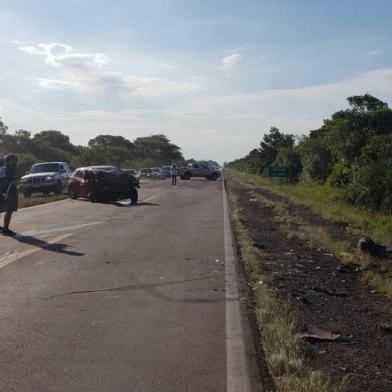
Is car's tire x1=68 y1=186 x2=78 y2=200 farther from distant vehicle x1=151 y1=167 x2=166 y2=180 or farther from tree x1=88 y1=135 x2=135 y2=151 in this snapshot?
tree x1=88 y1=135 x2=135 y2=151

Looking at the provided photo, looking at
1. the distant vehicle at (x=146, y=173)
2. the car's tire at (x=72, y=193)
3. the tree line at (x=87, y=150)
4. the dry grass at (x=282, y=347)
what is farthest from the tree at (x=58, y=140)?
the dry grass at (x=282, y=347)

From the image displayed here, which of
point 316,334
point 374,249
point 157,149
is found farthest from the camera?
point 157,149

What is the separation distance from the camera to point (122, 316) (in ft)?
22.8

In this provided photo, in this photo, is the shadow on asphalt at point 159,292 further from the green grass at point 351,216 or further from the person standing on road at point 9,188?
the green grass at point 351,216

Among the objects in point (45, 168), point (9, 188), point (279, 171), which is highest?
point (279, 171)

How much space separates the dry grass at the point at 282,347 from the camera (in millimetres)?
4812

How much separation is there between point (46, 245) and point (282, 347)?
24.8 ft

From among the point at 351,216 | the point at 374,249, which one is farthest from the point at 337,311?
the point at 351,216

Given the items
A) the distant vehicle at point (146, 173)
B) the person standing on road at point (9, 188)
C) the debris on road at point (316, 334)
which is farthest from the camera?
the distant vehicle at point (146, 173)

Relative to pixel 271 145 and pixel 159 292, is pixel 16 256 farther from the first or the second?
pixel 271 145

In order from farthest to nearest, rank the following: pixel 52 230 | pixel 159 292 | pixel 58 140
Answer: pixel 58 140
pixel 52 230
pixel 159 292

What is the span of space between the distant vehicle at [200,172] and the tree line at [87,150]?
12073mm

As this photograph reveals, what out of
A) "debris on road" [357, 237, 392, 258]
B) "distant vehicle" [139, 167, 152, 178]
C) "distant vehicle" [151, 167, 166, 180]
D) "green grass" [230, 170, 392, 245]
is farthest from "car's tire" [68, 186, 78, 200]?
"distant vehicle" [151, 167, 166, 180]

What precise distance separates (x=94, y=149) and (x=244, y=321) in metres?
68.7
